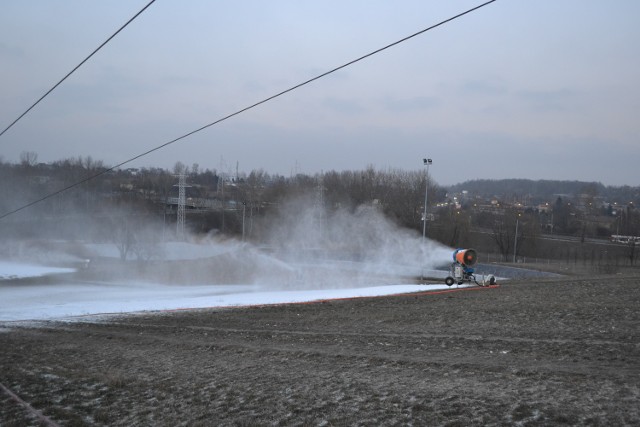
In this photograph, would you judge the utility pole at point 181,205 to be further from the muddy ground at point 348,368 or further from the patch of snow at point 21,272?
the muddy ground at point 348,368

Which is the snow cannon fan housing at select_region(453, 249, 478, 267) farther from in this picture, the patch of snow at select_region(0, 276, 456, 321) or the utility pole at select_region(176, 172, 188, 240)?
the utility pole at select_region(176, 172, 188, 240)

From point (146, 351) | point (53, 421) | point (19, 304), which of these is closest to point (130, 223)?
point (19, 304)

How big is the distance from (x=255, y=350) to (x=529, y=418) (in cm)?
773

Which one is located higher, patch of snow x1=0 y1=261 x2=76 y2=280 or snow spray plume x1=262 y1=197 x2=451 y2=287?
snow spray plume x1=262 y1=197 x2=451 y2=287

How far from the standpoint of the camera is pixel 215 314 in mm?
21688

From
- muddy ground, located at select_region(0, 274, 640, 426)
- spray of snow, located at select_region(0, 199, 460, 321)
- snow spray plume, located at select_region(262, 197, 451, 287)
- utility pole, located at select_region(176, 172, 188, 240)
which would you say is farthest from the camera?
utility pole, located at select_region(176, 172, 188, 240)

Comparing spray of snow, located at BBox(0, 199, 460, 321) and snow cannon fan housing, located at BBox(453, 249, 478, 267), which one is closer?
snow cannon fan housing, located at BBox(453, 249, 478, 267)

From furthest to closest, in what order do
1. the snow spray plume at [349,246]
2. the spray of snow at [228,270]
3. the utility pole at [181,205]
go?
the utility pole at [181,205], the snow spray plume at [349,246], the spray of snow at [228,270]

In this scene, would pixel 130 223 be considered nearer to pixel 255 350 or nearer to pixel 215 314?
pixel 215 314

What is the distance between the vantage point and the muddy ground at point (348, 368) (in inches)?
318

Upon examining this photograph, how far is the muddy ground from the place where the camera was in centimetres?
808

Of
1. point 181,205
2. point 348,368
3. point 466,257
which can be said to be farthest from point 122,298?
point 181,205

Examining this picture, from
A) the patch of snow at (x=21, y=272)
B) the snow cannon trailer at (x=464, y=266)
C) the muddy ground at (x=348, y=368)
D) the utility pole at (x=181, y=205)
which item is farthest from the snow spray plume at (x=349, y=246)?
the patch of snow at (x=21, y=272)

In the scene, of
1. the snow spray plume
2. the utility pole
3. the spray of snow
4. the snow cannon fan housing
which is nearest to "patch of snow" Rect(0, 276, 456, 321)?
the spray of snow
